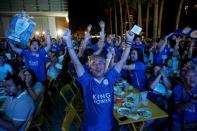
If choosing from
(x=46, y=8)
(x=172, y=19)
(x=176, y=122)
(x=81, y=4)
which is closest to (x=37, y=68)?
(x=176, y=122)

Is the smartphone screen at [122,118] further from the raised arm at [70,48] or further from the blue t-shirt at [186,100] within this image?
the raised arm at [70,48]

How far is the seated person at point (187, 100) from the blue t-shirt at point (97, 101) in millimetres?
1272

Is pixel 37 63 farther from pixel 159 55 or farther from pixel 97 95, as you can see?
pixel 159 55

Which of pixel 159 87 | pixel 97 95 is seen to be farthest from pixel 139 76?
pixel 97 95

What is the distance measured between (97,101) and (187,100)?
1523mm

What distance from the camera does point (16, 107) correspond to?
3.14 meters

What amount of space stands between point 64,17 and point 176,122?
102ft

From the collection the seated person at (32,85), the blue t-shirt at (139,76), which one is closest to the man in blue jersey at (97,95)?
the seated person at (32,85)

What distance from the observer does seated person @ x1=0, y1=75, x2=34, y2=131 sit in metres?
3.13

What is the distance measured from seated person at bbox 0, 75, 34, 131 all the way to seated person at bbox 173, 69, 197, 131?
7.59 ft

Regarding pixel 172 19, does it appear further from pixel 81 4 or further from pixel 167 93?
pixel 167 93

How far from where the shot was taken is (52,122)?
584 cm

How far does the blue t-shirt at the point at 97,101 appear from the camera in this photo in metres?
3.17

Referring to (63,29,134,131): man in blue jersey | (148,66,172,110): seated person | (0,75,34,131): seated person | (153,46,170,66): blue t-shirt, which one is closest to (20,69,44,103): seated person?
(0,75,34,131): seated person
